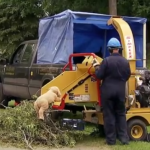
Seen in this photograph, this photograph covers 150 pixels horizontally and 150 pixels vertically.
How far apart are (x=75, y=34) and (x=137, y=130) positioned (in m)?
3.59

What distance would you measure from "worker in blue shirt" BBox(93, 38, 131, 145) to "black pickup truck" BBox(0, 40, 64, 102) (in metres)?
2.48

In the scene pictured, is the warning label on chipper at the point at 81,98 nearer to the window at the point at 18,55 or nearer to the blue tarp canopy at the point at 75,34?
the blue tarp canopy at the point at 75,34

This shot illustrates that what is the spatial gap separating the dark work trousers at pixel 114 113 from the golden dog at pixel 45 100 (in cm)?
82

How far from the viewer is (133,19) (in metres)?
11.2

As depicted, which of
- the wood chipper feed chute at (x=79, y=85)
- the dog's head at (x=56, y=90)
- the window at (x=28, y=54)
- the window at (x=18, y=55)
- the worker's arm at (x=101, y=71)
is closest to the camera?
the worker's arm at (x=101, y=71)

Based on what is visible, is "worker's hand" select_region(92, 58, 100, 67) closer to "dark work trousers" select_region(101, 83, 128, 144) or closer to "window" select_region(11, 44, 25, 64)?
"dark work trousers" select_region(101, 83, 128, 144)

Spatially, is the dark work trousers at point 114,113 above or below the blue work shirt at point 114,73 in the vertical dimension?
below

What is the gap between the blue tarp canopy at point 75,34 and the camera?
1069cm

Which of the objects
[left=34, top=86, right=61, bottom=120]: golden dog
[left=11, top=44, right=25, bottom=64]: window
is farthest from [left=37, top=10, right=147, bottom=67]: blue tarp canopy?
[left=34, top=86, right=61, bottom=120]: golden dog

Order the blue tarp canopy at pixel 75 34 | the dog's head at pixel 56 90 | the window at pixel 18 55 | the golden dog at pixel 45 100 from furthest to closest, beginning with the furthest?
the window at pixel 18 55
the blue tarp canopy at pixel 75 34
the dog's head at pixel 56 90
the golden dog at pixel 45 100

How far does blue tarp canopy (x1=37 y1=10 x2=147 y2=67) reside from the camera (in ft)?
35.1

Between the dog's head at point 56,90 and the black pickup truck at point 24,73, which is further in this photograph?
the black pickup truck at point 24,73

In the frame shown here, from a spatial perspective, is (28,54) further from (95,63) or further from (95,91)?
(95,63)

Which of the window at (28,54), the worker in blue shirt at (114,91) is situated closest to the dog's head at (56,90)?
the worker in blue shirt at (114,91)
